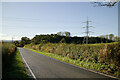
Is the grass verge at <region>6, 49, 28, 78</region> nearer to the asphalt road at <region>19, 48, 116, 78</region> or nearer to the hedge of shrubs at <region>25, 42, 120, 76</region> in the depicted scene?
the asphalt road at <region>19, 48, 116, 78</region>

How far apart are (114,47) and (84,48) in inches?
178

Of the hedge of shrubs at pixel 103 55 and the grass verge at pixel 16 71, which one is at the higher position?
the hedge of shrubs at pixel 103 55

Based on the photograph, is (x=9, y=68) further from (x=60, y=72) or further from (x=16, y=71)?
(x=60, y=72)

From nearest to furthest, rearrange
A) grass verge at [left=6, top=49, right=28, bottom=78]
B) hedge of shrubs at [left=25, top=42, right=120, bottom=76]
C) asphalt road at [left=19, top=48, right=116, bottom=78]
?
asphalt road at [left=19, top=48, right=116, bottom=78], grass verge at [left=6, top=49, right=28, bottom=78], hedge of shrubs at [left=25, top=42, right=120, bottom=76]

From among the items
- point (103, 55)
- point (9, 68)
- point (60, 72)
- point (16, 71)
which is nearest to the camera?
point (60, 72)

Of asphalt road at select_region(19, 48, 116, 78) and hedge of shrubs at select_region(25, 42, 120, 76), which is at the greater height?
hedge of shrubs at select_region(25, 42, 120, 76)

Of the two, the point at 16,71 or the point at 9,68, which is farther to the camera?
the point at 9,68

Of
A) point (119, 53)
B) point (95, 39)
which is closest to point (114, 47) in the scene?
point (119, 53)

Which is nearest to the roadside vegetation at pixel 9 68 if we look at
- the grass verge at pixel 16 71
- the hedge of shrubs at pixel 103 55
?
the grass verge at pixel 16 71

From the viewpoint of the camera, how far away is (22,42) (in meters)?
111

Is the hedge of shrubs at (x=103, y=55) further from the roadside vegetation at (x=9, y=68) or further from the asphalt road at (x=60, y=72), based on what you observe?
the roadside vegetation at (x=9, y=68)

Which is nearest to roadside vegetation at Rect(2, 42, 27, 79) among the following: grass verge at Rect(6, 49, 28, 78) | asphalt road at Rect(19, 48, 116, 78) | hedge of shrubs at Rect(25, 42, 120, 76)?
grass verge at Rect(6, 49, 28, 78)

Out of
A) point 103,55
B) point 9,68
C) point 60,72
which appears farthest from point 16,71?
point 103,55

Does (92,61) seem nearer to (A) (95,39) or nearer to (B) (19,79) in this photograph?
(B) (19,79)
